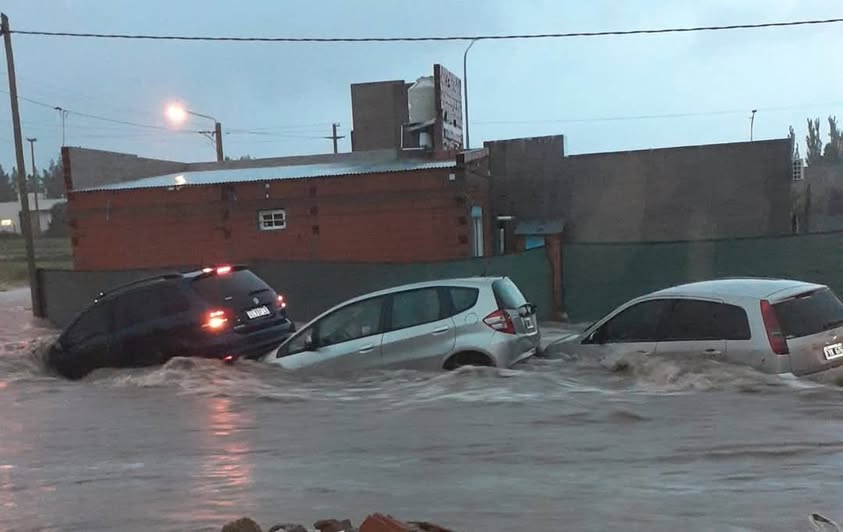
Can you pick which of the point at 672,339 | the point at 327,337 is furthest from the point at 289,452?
the point at 672,339

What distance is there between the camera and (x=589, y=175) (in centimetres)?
2672

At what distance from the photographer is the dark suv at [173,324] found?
1059 cm

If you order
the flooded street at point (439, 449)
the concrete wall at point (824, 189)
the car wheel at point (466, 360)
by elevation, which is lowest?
the flooded street at point (439, 449)

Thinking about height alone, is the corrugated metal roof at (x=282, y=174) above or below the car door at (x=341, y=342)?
above

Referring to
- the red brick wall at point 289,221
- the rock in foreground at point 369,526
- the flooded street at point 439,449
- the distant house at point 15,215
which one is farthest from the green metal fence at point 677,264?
the distant house at point 15,215

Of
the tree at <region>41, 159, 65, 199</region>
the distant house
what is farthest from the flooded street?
the tree at <region>41, 159, 65, 199</region>

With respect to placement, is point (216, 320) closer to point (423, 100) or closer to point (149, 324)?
point (149, 324)

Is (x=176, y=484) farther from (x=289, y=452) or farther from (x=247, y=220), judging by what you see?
(x=247, y=220)

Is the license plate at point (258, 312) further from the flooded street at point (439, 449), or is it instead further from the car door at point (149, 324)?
the flooded street at point (439, 449)

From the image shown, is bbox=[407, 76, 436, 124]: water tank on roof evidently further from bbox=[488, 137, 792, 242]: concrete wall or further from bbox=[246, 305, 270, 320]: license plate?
bbox=[246, 305, 270, 320]: license plate

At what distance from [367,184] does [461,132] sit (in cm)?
972

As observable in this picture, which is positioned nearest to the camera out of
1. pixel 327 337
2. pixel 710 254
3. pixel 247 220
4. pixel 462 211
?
pixel 327 337

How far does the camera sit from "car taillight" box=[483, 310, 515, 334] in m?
9.34

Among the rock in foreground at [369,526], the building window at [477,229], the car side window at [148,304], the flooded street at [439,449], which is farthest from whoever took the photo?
the building window at [477,229]
